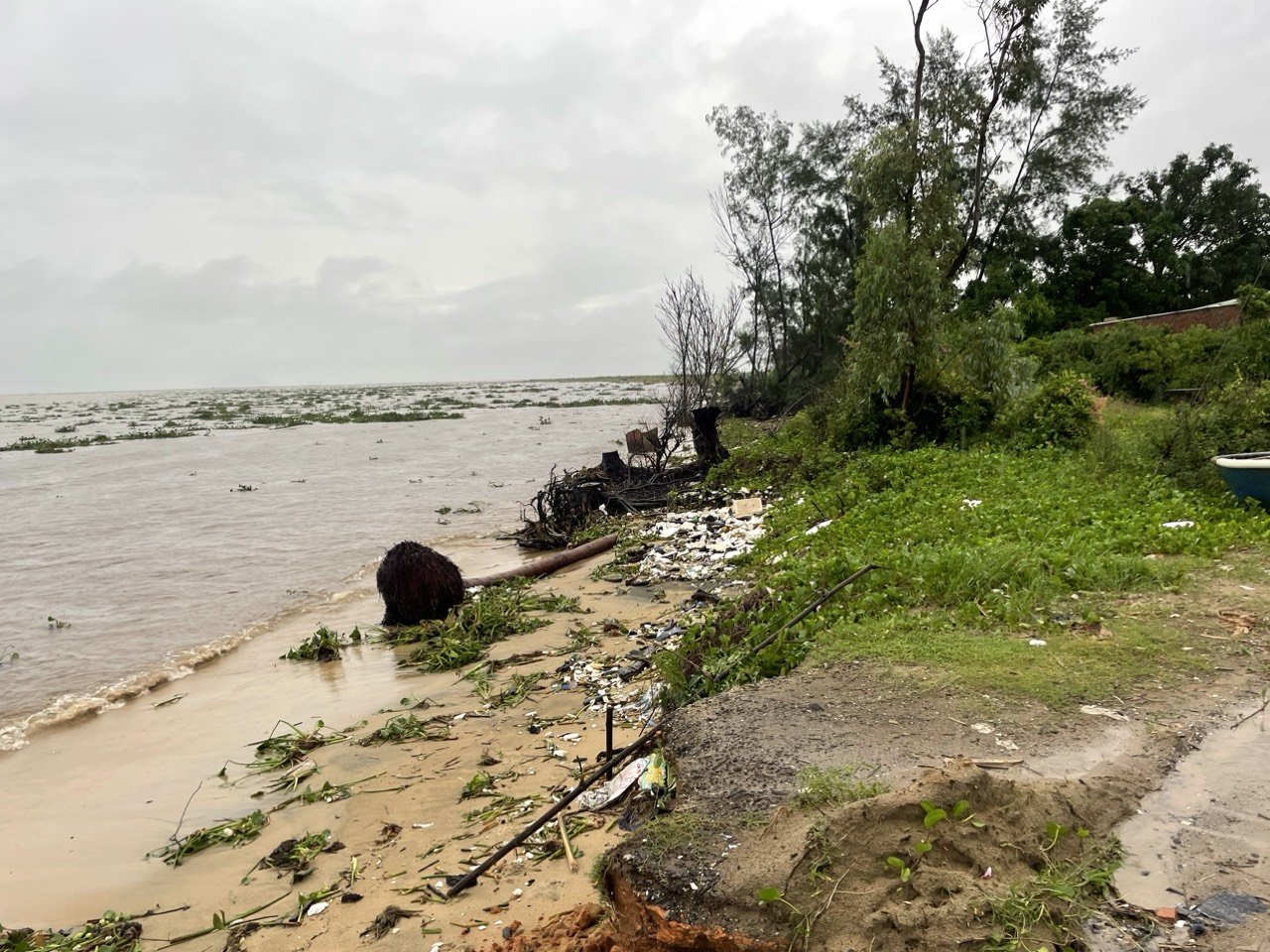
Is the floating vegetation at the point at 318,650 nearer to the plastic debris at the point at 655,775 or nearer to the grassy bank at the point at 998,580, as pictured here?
the grassy bank at the point at 998,580

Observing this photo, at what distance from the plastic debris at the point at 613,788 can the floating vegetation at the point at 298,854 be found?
145 centimetres

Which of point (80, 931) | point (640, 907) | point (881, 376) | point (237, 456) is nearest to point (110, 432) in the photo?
point (237, 456)

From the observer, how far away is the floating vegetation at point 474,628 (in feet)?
24.0

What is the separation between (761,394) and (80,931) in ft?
98.0

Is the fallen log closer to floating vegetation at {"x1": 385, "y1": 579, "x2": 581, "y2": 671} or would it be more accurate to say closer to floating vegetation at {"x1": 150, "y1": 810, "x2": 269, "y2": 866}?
floating vegetation at {"x1": 385, "y1": 579, "x2": 581, "y2": 671}

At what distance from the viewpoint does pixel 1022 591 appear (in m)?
5.50

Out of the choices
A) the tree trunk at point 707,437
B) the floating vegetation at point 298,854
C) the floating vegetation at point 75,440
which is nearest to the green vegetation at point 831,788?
the floating vegetation at point 298,854

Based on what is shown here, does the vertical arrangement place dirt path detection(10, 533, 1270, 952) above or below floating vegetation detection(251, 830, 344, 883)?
above

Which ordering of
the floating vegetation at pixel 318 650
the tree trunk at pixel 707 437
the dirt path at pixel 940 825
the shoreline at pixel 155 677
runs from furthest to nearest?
the tree trunk at pixel 707 437, the floating vegetation at pixel 318 650, the shoreline at pixel 155 677, the dirt path at pixel 940 825

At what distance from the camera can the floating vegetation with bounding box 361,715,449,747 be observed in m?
5.53

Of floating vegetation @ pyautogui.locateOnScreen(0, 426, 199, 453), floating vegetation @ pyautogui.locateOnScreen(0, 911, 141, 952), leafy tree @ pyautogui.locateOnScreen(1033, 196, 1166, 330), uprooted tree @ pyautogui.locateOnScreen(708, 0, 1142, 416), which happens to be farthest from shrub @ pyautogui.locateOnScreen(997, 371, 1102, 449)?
floating vegetation @ pyautogui.locateOnScreen(0, 426, 199, 453)

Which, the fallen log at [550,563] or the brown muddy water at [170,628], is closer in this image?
the brown muddy water at [170,628]

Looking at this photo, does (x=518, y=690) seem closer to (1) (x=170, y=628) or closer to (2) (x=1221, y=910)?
(2) (x=1221, y=910)

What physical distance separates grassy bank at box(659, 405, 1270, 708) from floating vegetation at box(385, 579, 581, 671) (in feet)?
8.06
